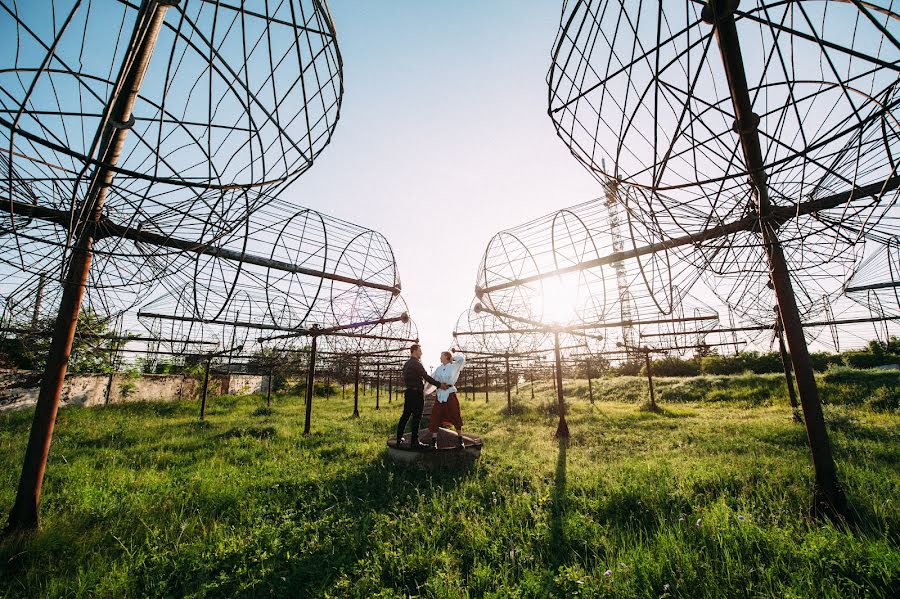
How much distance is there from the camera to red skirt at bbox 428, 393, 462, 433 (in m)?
7.29

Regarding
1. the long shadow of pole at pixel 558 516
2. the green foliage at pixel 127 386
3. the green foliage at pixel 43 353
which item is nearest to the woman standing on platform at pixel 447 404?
the long shadow of pole at pixel 558 516

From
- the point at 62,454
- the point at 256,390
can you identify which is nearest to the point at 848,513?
the point at 62,454

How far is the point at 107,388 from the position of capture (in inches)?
696

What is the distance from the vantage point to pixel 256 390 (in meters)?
30.8

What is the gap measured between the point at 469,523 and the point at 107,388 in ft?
71.7

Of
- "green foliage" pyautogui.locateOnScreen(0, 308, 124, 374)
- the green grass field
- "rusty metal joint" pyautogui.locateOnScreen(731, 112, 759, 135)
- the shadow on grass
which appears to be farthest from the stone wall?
"rusty metal joint" pyautogui.locateOnScreen(731, 112, 759, 135)

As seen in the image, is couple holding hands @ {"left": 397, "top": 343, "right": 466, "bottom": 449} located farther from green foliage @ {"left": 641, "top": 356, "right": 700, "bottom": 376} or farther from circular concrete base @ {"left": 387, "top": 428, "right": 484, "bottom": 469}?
green foliage @ {"left": 641, "top": 356, "right": 700, "bottom": 376}

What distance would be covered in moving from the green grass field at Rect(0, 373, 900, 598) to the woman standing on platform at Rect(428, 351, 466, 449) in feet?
2.91

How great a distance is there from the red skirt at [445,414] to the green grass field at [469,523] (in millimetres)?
951

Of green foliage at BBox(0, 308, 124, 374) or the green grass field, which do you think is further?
green foliage at BBox(0, 308, 124, 374)

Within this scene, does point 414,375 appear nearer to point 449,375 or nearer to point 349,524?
point 449,375

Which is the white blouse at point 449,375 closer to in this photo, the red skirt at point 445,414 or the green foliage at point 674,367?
the red skirt at point 445,414

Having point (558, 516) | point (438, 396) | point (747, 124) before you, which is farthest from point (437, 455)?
point (747, 124)

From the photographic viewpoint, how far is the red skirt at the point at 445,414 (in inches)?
287
